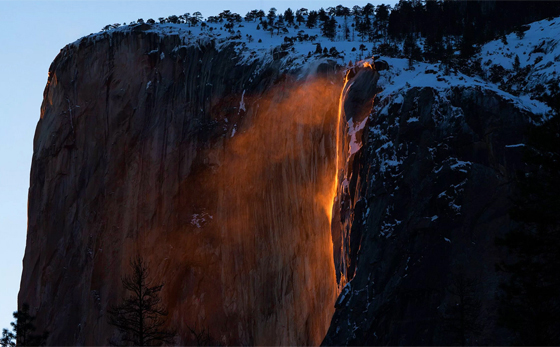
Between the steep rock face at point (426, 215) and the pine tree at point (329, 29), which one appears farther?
the pine tree at point (329, 29)

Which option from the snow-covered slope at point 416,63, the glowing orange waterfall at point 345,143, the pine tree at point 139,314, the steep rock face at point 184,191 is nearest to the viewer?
the pine tree at point 139,314

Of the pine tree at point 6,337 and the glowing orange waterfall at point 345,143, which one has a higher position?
the glowing orange waterfall at point 345,143

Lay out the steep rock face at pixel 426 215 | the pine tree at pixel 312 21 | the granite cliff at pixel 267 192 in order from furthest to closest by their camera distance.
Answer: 1. the pine tree at pixel 312 21
2. the granite cliff at pixel 267 192
3. the steep rock face at pixel 426 215

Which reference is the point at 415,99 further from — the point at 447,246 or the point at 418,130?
the point at 447,246

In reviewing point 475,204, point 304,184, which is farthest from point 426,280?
point 304,184

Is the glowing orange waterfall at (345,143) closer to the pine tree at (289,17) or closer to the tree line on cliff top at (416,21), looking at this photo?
the tree line on cliff top at (416,21)

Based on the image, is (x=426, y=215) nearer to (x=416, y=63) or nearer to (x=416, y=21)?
(x=416, y=63)

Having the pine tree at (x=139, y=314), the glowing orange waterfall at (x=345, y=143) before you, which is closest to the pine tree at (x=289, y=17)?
the glowing orange waterfall at (x=345, y=143)
